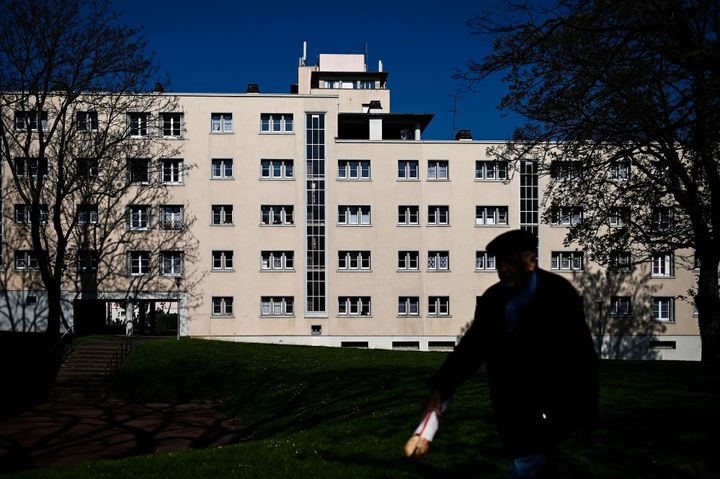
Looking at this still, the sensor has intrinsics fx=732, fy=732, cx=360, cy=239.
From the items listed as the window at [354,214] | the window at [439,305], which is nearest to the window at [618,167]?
the window at [439,305]

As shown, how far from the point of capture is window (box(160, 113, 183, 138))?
53812 mm

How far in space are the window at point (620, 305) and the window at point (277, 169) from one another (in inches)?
1020

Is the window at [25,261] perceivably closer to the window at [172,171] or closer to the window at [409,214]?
the window at [172,171]

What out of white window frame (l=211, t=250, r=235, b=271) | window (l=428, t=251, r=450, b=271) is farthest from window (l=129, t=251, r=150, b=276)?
window (l=428, t=251, r=450, b=271)

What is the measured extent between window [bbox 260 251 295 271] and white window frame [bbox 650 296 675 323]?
2753 centimetres

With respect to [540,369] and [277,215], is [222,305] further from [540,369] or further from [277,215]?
[540,369]

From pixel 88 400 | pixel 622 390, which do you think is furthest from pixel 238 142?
pixel 622 390

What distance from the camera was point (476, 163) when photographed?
182ft

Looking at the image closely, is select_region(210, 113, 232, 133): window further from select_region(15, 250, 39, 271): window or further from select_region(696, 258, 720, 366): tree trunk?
select_region(696, 258, 720, 366): tree trunk

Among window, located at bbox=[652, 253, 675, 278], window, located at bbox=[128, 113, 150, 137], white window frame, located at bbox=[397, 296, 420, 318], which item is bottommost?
white window frame, located at bbox=[397, 296, 420, 318]

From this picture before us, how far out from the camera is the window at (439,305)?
54.6m

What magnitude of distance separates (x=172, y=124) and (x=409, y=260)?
2022 centimetres

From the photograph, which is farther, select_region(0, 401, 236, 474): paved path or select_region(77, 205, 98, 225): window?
select_region(77, 205, 98, 225): window

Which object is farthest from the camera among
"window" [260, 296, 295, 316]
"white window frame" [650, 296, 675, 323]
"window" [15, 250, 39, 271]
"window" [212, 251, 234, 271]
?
"white window frame" [650, 296, 675, 323]
